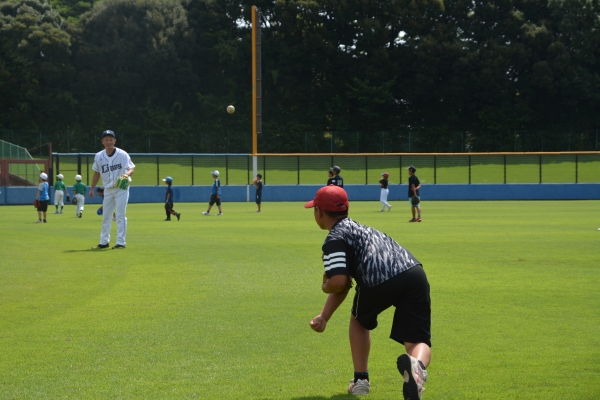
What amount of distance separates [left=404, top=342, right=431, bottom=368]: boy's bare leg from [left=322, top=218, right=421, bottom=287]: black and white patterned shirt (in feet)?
1.59

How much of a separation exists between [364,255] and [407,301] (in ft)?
1.38

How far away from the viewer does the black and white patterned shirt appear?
193 inches

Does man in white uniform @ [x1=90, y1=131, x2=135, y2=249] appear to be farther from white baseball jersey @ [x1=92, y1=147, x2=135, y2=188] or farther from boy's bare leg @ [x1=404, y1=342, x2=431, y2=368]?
boy's bare leg @ [x1=404, y1=342, x2=431, y2=368]

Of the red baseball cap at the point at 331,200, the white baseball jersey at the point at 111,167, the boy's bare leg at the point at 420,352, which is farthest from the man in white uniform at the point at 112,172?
the boy's bare leg at the point at 420,352

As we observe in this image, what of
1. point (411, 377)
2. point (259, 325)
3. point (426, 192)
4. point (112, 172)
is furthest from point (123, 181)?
point (426, 192)

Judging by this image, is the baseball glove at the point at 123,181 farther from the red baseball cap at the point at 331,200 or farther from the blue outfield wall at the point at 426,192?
the blue outfield wall at the point at 426,192

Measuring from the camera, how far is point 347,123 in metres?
63.1

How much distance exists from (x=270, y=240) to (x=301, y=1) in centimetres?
4861

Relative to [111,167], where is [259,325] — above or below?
below

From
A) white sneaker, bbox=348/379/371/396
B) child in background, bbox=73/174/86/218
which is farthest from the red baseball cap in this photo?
child in background, bbox=73/174/86/218

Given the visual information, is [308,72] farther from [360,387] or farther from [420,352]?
[420,352]

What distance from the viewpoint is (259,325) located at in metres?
7.64

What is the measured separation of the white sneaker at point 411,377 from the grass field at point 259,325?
2.31ft

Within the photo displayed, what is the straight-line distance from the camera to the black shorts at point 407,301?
195 inches
